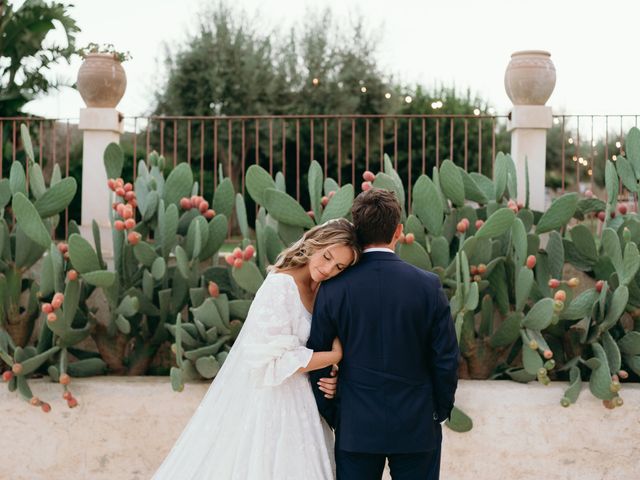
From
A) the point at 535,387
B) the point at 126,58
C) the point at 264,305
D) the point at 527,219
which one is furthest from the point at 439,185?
the point at 126,58

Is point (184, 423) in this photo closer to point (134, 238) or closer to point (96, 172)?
point (134, 238)

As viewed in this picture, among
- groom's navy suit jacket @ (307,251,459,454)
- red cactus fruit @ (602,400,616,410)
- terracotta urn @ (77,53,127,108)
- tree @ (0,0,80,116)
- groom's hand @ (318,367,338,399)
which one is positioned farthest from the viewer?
tree @ (0,0,80,116)

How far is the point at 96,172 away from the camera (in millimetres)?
5875

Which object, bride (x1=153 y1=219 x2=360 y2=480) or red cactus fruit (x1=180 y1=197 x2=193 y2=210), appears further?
red cactus fruit (x1=180 y1=197 x2=193 y2=210)

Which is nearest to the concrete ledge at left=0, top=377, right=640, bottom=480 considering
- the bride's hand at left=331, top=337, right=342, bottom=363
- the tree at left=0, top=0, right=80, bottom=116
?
the bride's hand at left=331, top=337, right=342, bottom=363

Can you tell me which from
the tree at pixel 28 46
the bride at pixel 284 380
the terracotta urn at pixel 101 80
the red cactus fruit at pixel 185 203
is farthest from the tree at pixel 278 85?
the bride at pixel 284 380

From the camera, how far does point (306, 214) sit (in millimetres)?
4305

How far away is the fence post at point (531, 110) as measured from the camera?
5668 millimetres

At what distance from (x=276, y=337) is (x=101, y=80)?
375cm

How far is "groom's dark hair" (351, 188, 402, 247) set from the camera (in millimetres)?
2670

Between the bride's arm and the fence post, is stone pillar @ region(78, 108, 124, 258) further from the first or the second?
the bride's arm

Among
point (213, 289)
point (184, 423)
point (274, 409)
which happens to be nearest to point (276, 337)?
point (274, 409)

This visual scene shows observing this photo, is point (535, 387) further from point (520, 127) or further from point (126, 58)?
point (126, 58)

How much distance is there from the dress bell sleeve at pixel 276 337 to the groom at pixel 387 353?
5.1 inches
